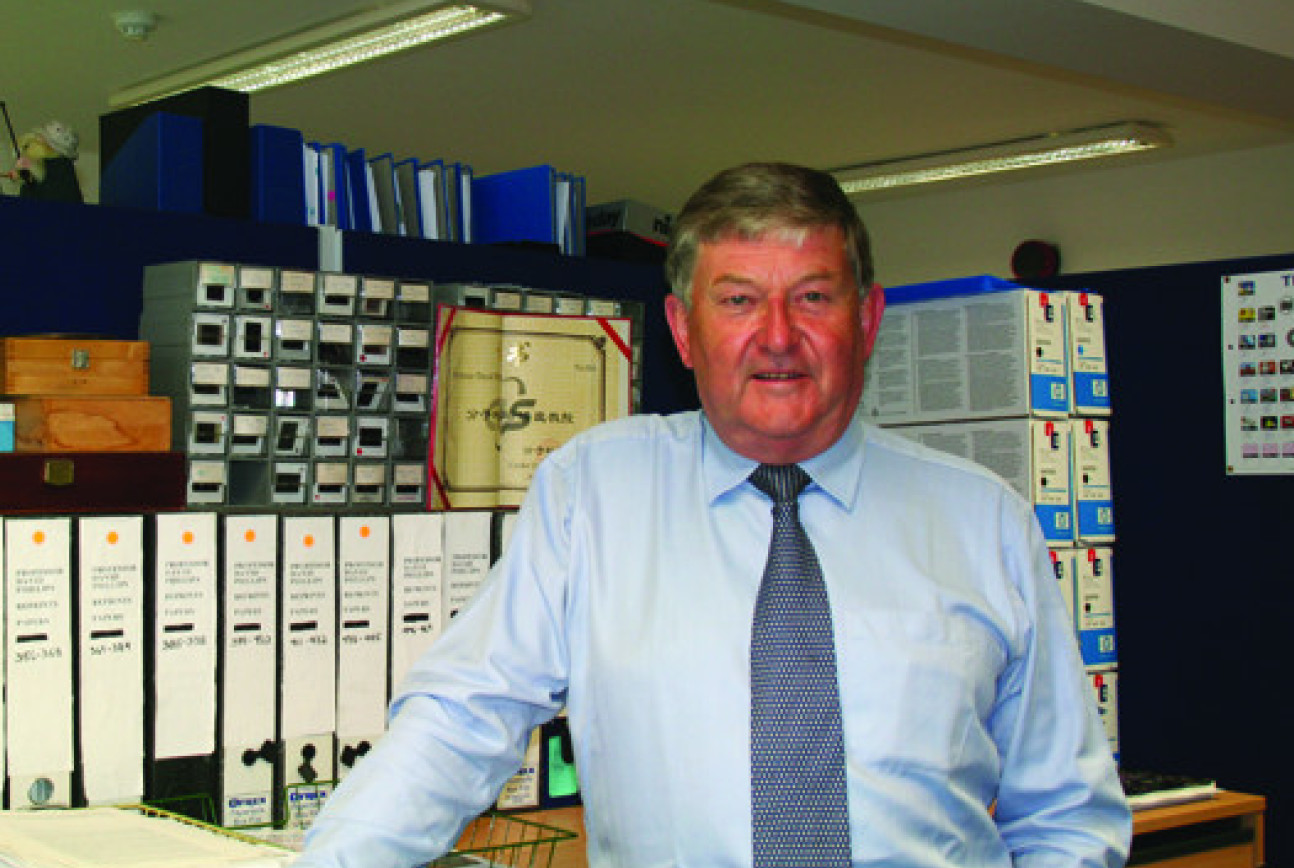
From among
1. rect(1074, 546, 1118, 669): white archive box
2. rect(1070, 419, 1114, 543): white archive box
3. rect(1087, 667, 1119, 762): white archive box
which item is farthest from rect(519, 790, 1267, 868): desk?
rect(1070, 419, 1114, 543): white archive box

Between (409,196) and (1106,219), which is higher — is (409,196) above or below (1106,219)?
below

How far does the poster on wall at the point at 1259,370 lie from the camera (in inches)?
169

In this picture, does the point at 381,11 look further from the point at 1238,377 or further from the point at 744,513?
the point at 744,513

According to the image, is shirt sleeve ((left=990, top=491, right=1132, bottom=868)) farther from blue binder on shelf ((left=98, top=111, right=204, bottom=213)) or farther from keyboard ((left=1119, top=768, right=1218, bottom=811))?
blue binder on shelf ((left=98, top=111, right=204, bottom=213))

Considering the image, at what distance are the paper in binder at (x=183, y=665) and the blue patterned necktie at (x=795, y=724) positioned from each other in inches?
41.4

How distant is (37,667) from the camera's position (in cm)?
205

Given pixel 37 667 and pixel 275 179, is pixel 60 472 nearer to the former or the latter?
pixel 37 667

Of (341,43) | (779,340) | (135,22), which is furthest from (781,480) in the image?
(135,22)

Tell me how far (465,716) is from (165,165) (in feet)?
6.13

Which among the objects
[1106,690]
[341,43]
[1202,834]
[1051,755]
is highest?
[341,43]

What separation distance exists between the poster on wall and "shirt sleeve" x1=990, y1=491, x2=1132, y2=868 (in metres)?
3.11

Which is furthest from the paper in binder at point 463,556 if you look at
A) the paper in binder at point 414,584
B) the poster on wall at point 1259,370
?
the poster on wall at point 1259,370

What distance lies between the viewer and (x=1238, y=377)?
442 centimetres

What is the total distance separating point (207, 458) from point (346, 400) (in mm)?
270
